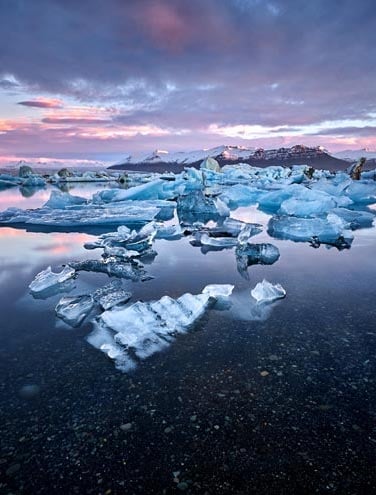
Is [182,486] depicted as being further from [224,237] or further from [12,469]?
[224,237]

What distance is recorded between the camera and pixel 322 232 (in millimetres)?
4148

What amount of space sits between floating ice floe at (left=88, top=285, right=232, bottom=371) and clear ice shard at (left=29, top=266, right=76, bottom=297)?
0.68 meters

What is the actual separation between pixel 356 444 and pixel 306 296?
1.21m

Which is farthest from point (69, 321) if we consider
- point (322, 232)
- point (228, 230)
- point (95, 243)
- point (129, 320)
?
point (322, 232)

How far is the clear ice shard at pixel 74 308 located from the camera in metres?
1.81

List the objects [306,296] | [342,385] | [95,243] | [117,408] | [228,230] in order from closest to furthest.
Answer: [117,408]
[342,385]
[306,296]
[95,243]
[228,230]

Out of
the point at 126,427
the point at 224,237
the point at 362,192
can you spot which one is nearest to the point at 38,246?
the point at 224,237

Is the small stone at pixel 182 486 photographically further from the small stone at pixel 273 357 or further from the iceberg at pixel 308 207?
the iceberg at pixel 308 207

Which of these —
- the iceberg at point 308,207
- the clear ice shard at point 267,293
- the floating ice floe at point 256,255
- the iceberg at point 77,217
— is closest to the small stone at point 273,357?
the clear ice shard at point 267,293

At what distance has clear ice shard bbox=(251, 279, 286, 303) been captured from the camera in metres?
2.07

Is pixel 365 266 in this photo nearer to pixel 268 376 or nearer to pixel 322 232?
pixel 322 232

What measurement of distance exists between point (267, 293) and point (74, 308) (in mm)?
1215

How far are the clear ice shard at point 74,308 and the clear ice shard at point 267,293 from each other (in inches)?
41.1

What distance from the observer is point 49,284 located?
2354 millimetres
